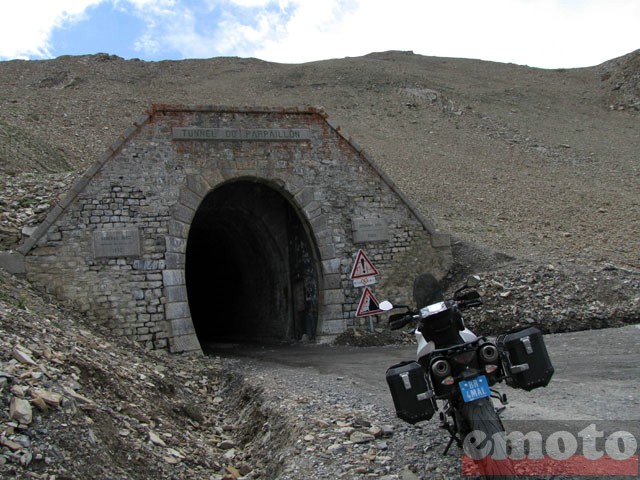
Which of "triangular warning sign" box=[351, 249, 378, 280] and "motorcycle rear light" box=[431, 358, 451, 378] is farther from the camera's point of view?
"triangular warning sign" box=[351, 249, 378, 280]

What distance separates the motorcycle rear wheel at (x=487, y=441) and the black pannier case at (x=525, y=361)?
355 millimetres

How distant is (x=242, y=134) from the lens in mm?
13039

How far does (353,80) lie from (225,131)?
34.9m

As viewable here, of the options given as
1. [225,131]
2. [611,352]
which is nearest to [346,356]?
[611,352]

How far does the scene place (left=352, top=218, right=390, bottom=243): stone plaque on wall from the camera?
44.1 feet

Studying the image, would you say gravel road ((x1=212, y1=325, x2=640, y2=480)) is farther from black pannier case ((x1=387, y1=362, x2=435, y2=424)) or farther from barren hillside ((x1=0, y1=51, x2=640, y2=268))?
barren hillside ((x1=0, y1=51, x2=640, y2=268))

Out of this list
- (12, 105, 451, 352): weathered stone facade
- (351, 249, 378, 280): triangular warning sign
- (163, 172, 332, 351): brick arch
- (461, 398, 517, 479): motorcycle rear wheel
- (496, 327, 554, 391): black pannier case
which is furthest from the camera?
(351, 249, 378, 280): triangular warning sign

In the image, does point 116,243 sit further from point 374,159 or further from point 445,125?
point 445,125

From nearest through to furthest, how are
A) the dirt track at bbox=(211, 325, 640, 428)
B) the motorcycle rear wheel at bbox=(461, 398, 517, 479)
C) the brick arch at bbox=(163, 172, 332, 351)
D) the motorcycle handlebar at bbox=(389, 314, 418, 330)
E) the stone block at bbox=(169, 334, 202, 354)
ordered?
the motorcycle rear wheel at bbox=(461, 398, 517, 479) → the motorcycle handlebar at bbox=(389, 314, 418, 330) → the dirt track at bbox=(211, 325, 640, 428) → the stone block at bbox=(169, 334, 202, 354) → the brick arch at bbox=(163, 172, 332, 351)

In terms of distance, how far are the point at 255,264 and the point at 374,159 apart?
10689mm

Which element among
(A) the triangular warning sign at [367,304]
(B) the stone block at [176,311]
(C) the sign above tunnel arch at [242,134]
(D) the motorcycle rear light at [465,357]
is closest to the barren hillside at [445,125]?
(B) the stone block at [176,311]

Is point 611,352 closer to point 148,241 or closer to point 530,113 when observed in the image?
point 148,241

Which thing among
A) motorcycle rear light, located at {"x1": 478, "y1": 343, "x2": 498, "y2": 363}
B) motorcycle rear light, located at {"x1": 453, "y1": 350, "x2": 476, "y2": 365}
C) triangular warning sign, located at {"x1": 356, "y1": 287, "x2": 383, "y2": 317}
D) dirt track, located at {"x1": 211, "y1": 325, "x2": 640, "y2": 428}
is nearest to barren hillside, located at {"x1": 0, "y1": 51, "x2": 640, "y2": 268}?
Answer: triangular warning sign, located at {"x1": 356, "y1": 287, "x2": 383, "y2": 317}

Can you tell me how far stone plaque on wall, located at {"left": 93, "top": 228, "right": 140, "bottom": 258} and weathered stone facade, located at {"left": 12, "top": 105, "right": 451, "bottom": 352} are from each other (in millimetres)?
20
